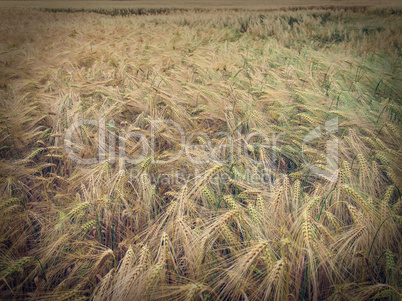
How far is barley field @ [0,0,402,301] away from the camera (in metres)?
0.82

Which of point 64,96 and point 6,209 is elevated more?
point 64,96

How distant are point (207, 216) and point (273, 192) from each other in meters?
0.34

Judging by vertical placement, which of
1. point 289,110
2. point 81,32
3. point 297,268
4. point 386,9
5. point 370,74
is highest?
point 386,9

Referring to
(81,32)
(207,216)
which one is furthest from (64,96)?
(81,32)

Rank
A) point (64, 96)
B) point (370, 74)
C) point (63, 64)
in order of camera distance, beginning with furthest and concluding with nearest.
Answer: point (63, 64) < point (370, 74) < point (64, 96)

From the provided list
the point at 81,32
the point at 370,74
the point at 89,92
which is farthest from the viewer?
the point at 81,32

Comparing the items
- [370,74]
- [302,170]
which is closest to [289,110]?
[302,170]

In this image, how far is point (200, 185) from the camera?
106 centimetres

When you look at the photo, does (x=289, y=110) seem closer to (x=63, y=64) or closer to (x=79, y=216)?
(x=79, y=216)

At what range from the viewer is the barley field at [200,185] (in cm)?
82

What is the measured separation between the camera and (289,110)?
176cm

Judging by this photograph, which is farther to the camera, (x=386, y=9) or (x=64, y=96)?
(x=386, y=9)

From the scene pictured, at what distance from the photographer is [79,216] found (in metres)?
1.03

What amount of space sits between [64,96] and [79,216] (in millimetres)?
1333
